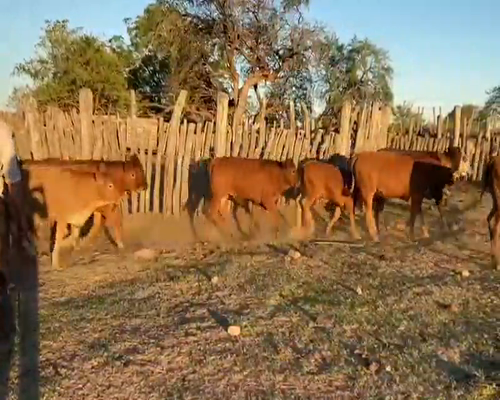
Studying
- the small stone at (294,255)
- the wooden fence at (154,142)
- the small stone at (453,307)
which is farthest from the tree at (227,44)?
the small stone at (453,307)

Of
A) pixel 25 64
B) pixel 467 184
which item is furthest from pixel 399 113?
pixel 25 64

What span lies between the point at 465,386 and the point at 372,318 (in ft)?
4.93

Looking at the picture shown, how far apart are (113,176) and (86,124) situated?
2527 millimetres

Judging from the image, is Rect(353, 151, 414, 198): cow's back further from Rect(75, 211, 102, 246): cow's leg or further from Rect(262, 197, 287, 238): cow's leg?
Rect(75, 211, 102, 246): cow's leg

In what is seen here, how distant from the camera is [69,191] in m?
9.51

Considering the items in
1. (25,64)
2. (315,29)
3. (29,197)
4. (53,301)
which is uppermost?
(315,29)

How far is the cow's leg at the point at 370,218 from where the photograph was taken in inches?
424

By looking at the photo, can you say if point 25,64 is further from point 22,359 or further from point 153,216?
point 22,359

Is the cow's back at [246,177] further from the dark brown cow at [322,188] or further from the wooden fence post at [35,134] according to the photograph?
the wooden fence post at [35,134]

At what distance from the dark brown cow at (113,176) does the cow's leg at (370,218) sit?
11.7ft

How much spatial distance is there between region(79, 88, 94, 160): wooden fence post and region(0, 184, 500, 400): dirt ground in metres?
2.98

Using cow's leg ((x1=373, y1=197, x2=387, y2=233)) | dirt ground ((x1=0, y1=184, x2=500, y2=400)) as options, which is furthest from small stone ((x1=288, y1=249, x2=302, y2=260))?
cow's leg ((x1=373, y1=197, x2=387, y2=233))

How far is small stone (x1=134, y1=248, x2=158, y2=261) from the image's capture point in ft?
29.9

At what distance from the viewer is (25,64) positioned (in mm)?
29125
